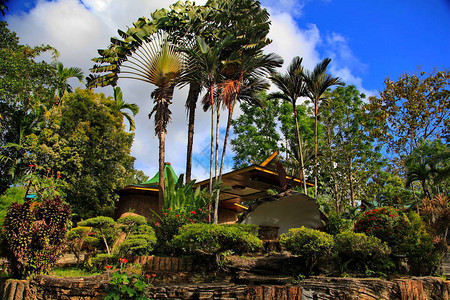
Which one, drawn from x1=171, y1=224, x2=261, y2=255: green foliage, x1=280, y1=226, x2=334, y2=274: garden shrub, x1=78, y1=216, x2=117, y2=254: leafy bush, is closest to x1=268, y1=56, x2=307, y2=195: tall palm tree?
x1=280, y1=226, x2=334, y2=274: garden shrub

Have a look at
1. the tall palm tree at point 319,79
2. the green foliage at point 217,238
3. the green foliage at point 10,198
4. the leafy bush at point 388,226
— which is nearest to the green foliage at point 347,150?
the tall palm tree at point 319,79

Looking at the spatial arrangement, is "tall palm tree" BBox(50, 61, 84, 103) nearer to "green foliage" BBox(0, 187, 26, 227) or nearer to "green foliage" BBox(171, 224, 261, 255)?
"green foliage" BBox(0, 187, 26, 227)

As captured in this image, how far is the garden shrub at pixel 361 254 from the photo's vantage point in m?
8.05

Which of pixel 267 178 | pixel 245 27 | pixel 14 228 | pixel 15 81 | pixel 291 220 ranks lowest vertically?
pixel 14 228

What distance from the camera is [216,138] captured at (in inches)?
476

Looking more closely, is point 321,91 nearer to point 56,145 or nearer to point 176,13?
point 176,13

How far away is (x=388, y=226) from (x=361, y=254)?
1.73 metres

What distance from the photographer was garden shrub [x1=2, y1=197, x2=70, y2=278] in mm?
6105

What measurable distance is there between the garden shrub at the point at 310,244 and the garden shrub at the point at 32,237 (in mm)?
5190

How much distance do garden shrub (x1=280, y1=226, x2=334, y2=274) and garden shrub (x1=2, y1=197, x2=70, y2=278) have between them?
204 inches

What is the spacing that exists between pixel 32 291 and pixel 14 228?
1253 mm

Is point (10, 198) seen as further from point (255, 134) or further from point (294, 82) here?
point (255, 134)

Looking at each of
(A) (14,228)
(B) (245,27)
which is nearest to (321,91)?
(B) (245,27)

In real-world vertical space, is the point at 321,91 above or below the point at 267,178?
above
